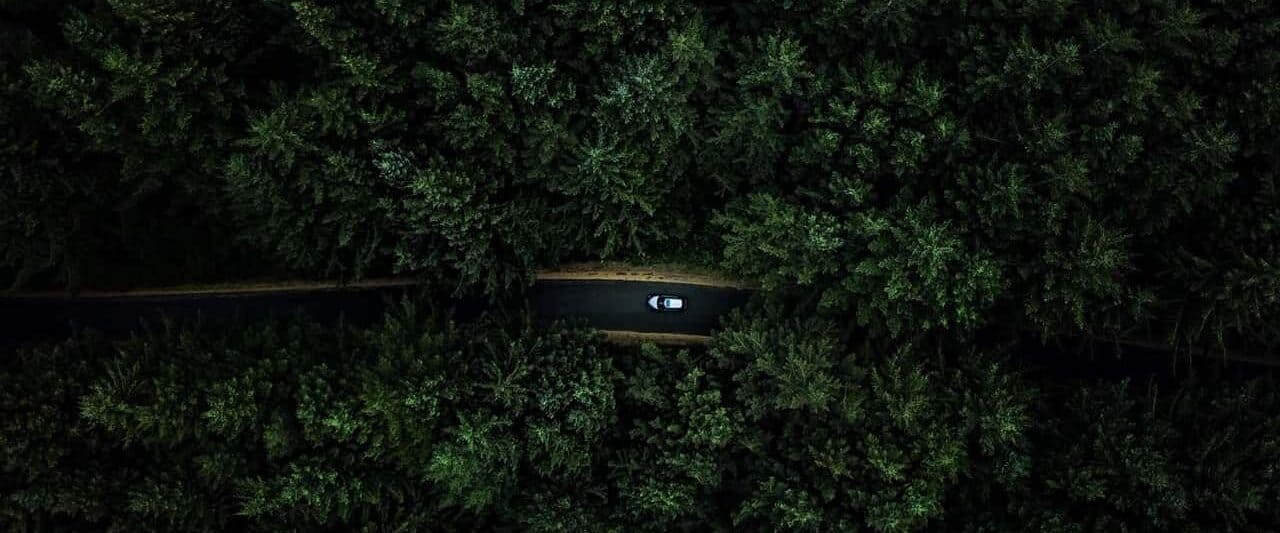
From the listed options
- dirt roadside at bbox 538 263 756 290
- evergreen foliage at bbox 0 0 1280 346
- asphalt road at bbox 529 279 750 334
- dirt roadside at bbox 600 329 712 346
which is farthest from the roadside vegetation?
dirt roadside at bbox 538 263 756 290

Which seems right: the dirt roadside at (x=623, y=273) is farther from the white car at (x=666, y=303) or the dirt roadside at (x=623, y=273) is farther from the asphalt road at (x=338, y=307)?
the white car at (x=666, y=303)

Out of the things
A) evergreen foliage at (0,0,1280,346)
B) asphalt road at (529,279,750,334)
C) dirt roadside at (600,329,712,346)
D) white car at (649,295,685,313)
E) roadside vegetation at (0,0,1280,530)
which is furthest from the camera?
asphalt road at (529,279,750,334)

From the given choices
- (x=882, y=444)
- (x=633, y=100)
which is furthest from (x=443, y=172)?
(x=882, y=444)

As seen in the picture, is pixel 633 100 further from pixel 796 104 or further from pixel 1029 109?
pixel 1029 109

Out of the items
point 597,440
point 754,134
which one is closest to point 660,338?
point 597,440

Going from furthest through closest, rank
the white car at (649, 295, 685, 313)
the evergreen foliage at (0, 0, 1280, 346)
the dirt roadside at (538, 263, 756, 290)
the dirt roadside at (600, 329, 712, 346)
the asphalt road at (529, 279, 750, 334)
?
the dirt roadside at (538, 263, 756, 290) < the asphalt road at (529, 279, 750, 334) < the dirt roadside at (600, 329, 712, 346) < the white car at (649, 295, 685, 313) < the evergreen foliage at (0, 0, 1280, 346)

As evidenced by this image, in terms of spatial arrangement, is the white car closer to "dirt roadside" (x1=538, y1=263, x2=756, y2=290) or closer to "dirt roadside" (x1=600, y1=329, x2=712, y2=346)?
"dirt roadside" (x1=538, y1=263, x2=756, y2=290)
